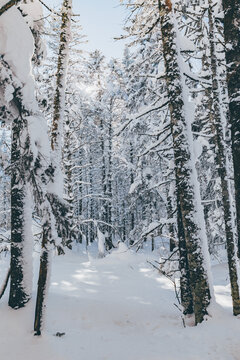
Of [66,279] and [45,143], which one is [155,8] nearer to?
[45,143]

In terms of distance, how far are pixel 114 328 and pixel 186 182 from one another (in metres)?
4.01

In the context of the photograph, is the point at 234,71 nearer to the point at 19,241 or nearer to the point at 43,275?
the point at 43,275

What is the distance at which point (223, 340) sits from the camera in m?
5.43

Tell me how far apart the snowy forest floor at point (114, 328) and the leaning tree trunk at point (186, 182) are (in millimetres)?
554

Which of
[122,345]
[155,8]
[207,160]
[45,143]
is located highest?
[155,8]

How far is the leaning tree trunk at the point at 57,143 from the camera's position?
636 centimetres

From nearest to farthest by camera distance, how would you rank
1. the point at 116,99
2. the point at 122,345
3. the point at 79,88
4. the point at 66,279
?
the point at 122,345 → the point at 66,279 → the point at 79,88 → the point at 116,99

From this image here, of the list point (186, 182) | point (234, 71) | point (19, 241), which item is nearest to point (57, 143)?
point (19, 241)

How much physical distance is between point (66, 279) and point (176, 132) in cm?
744

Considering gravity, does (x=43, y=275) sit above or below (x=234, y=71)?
below

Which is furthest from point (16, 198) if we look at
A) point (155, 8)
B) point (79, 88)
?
point (79, 88)

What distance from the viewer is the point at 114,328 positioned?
7.16 metres

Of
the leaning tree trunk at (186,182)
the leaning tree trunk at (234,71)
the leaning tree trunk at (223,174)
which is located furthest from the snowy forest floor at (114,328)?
the leaning tree trunk at (234,71)

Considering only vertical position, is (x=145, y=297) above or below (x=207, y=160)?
below
